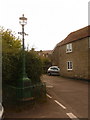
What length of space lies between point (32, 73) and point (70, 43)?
57.9 ft

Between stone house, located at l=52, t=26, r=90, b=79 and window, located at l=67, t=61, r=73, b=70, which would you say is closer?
stone house, located at l=52, t=26, r=90, b=79

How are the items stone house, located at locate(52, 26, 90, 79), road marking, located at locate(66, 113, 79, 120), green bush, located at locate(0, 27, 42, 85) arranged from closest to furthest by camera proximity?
road marking, located at locate(66, 113, 79, 120) < green bush, located at locate(0, 27, 42, 85) < stone house, located at locate(52, 26, 90, 79)

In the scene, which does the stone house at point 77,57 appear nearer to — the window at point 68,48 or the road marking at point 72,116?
Result: the window at point 68,48

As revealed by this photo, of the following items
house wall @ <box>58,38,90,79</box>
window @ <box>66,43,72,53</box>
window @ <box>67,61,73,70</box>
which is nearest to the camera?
house wall @ <box>58,38,90,79</box>

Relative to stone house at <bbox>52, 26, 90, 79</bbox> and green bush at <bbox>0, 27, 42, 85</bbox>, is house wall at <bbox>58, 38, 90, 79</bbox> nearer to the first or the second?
stone house at <bbox>52, 26, 90, 79</bbox>

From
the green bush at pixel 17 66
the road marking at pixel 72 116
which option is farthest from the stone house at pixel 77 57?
the road marking at pixel 72 116

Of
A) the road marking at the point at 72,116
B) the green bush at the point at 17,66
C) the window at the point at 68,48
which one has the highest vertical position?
the window at the point at 68,48

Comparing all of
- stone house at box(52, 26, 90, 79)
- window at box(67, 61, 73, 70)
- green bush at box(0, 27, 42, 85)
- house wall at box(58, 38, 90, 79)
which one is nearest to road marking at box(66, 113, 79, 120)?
green bush at box(0, 27, 42, 85)

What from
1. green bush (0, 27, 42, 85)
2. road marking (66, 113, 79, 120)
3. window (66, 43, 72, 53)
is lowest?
road marking (66, 113, 79, 120)

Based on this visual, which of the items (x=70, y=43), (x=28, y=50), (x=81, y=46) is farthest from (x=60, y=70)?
(x=28, y=50)

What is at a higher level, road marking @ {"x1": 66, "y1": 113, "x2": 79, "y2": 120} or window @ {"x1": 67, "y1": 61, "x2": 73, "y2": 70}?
window @ {"x1": 67, "y1": 61, "x2": 73, "y2": 70}

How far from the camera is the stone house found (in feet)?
80.0

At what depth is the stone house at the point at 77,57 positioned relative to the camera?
24.4 m

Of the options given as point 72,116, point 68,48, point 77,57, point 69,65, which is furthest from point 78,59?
point 72,116
